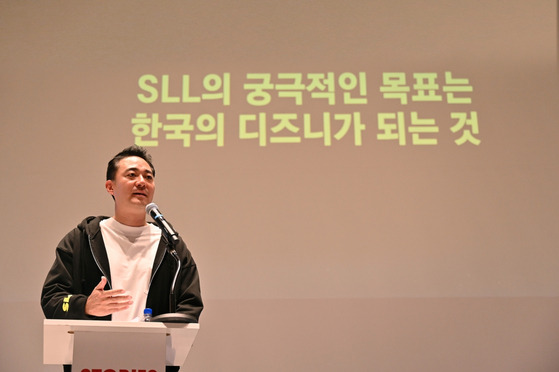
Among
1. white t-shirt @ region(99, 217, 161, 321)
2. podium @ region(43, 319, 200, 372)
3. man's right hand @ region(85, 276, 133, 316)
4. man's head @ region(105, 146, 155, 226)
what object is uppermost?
man's head @ region(105, 146, 155, 226)

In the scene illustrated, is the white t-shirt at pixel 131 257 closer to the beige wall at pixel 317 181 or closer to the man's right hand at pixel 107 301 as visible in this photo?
the man's right hand at pixel 107 301

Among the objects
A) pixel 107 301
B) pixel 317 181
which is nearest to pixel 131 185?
pixel 107 301

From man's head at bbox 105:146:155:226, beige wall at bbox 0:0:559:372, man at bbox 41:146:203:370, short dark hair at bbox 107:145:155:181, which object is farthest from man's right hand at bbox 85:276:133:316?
beige wall at bbox 0:0:559:372

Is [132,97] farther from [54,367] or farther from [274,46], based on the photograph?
[54,367]

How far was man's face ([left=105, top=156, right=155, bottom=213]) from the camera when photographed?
220 cm

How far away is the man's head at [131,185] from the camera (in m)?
2.21

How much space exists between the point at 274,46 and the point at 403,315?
5.67ft

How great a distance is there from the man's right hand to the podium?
11cm

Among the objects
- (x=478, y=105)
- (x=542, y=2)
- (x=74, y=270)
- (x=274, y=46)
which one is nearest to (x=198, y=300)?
(x=74, y=270)

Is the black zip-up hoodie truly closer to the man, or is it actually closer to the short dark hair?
the man

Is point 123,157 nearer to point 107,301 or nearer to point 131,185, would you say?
point 131,185

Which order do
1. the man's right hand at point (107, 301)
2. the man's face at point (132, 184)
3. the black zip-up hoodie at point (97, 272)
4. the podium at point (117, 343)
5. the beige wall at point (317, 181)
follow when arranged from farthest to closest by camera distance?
the beige wall at point (317, 181), the man's face at point (132, 184), the black zip-up hoodie at point (97, 272), the man's right hand at point (107, 301), the podium at point (117, 343)

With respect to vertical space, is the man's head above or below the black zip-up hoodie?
above

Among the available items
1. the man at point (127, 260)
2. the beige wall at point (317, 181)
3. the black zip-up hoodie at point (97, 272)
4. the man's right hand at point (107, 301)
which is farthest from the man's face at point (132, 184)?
the beige wall at point (317, 181)
